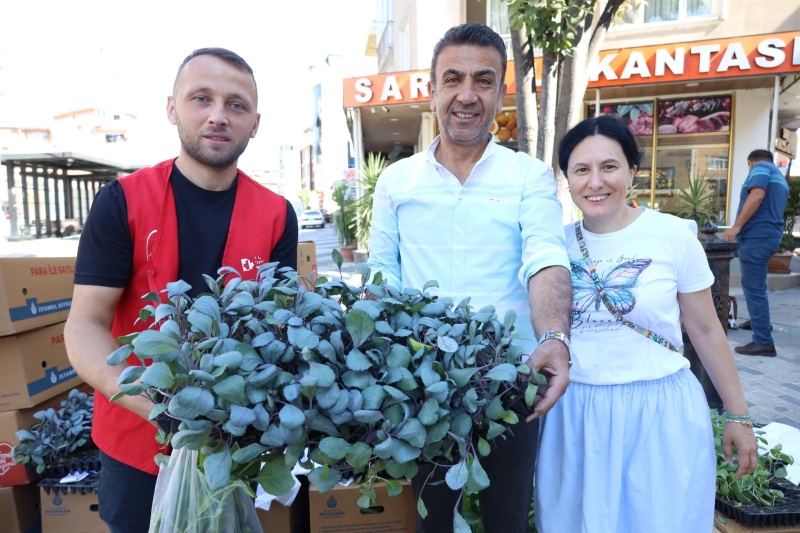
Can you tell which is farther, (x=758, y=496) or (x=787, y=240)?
(x=787, y=240)

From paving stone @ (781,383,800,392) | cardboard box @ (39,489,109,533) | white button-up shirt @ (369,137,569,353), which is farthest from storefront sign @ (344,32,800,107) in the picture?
cardboard box @ (39,489,109,533)

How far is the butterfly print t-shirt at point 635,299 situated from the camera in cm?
174

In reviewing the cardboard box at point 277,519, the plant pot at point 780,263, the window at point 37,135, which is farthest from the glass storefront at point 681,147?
the window at point 37,135

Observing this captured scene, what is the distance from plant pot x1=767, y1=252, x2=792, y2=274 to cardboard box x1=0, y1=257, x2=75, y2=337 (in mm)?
10272

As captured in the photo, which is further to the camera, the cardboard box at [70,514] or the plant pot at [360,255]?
the plant pot at [360,255]

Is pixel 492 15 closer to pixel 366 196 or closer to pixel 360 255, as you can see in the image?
pixel 366 196

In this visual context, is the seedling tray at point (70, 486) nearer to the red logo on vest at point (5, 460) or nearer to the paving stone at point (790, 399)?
the red logo on vest at point (5, 460)

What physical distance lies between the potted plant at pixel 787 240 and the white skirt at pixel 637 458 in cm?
839

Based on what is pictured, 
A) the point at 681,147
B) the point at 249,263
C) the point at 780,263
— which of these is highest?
the point at 681,147

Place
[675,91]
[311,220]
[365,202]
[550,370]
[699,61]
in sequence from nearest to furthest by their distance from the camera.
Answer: [550,370]
[699,61]
[675,91]
[365,202]
[311,220]

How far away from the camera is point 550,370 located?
4.48 ft

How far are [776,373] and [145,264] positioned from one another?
5.61m

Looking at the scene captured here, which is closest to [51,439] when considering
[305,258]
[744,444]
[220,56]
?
[220,56]

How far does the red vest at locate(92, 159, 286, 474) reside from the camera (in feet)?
5.29
